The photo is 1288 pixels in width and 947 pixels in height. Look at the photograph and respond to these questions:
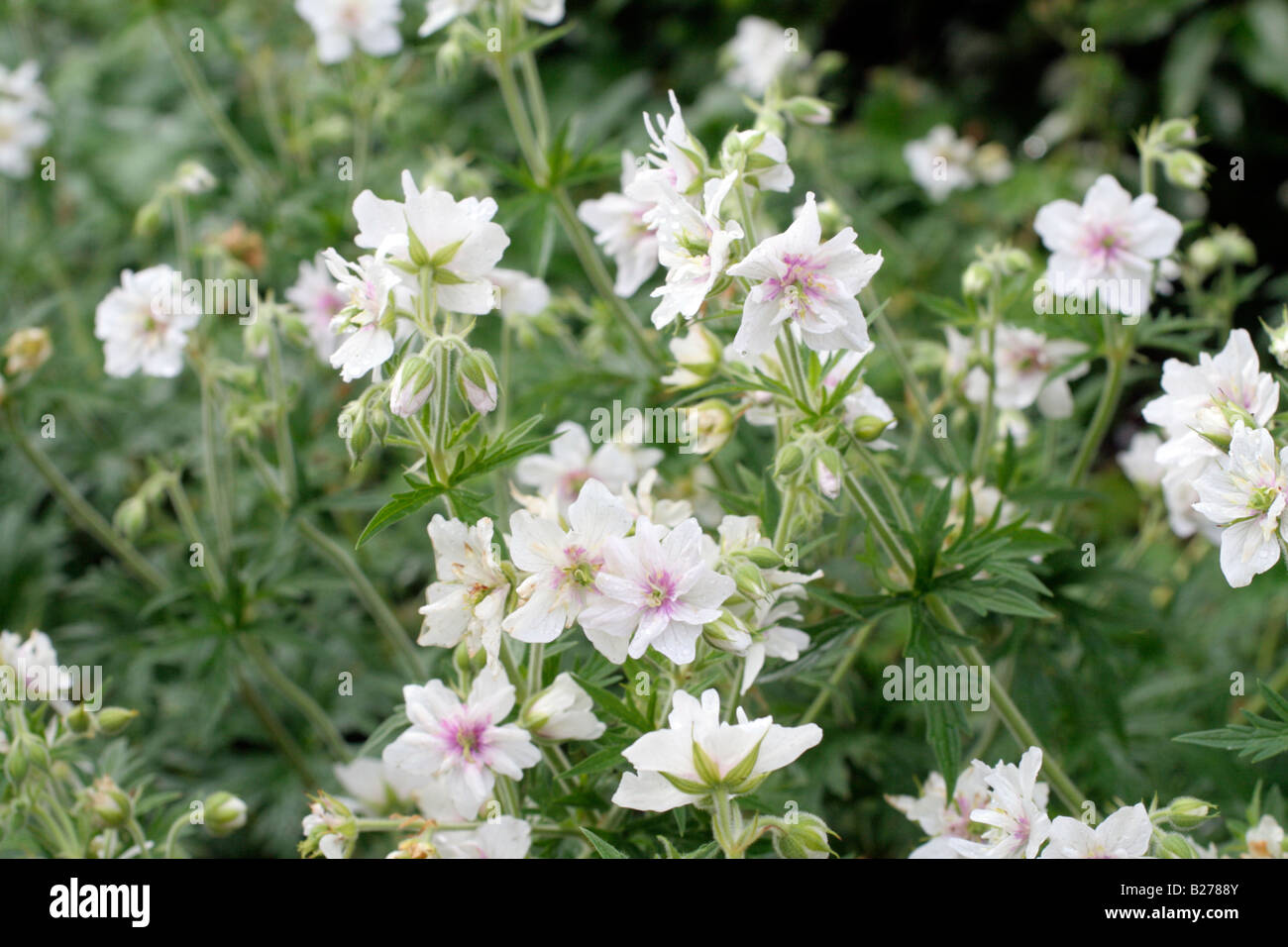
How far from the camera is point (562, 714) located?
1369mm

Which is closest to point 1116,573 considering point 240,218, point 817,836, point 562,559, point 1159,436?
point 1159,436

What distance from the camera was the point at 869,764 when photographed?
1.92 m

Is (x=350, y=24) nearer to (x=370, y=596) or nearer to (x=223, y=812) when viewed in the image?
(x=370, y=596)

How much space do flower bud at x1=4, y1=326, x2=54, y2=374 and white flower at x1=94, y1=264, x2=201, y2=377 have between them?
262 millimetres

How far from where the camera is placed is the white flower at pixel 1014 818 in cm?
125

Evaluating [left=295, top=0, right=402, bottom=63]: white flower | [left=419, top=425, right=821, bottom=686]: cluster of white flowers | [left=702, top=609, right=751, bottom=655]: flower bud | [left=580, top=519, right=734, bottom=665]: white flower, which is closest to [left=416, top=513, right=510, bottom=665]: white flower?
[left=419, top=425, right=821, bottom=686]: cluster of white flowers

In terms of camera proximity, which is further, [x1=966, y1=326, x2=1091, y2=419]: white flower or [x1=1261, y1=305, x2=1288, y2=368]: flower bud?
[x1=966, y1=326, x2=1091, y2=419]: white flower

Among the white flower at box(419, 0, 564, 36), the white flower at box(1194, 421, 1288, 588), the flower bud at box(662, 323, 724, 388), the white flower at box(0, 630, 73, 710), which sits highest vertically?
the white flower at box(419, 0, 564, 36)

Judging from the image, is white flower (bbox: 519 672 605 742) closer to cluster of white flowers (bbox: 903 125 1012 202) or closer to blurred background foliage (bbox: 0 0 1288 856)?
blurred background foliage (bbox: 0 0 1288 856)

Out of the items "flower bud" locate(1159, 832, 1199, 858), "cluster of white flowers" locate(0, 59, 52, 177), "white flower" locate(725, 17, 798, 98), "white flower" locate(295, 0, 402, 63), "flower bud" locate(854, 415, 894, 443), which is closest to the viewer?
"flower bud" locate(1159, 832, 1199, 858)

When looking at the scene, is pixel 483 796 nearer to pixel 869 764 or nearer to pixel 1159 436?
pixel 869 764

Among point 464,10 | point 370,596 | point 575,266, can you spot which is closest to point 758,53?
point 575,266

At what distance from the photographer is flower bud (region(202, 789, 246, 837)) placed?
5.19 ft

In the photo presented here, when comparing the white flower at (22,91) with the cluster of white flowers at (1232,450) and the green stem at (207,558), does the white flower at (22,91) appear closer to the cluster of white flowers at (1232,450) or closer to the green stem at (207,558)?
the green stem at (207,558)
